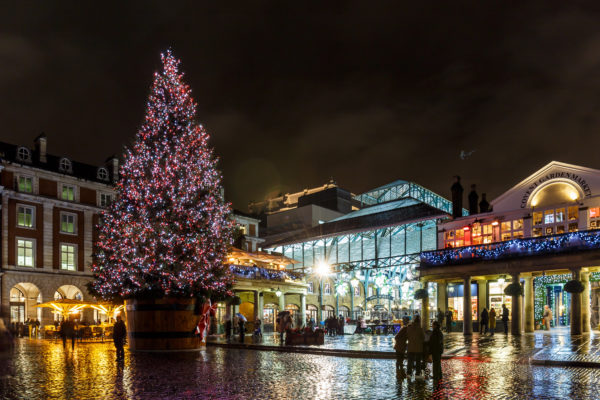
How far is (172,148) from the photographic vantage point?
998 inches

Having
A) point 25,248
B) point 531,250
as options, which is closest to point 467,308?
point 531,250

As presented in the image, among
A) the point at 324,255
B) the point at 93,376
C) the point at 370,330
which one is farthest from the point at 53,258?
the point at 93,376

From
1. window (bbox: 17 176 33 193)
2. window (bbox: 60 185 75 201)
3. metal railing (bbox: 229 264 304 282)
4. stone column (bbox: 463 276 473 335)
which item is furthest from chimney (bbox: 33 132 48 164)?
stone column (bbox: 463 276 473 335)

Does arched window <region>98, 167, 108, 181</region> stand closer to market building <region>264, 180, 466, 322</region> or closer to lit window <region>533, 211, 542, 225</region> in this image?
market building <region>264, 180, 466, 322</region>

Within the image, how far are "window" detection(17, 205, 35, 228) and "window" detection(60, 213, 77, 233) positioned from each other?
2.79m

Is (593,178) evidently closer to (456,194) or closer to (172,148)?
(456,194)

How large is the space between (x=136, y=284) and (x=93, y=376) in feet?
28.4

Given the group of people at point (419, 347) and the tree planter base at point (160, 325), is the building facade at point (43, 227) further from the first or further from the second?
the group of people at point (419, 347)

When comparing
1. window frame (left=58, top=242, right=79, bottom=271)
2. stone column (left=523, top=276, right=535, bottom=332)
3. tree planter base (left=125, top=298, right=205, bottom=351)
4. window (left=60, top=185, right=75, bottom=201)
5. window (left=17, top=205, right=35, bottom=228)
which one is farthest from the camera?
window (left=60, top=185, right=75, bottom=201)

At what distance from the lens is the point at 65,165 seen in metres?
53.2

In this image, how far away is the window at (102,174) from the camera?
55.9 meters

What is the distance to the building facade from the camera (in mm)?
47062

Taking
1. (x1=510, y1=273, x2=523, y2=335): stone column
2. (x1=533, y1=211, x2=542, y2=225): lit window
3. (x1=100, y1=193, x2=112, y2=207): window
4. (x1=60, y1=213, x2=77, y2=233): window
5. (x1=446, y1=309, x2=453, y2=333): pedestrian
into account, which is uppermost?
(x1=100, y1=193, x2=112, y2=207): window

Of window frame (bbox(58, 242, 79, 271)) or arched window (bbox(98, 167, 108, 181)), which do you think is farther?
arched window (bbox(98, 167, 108, 181))
